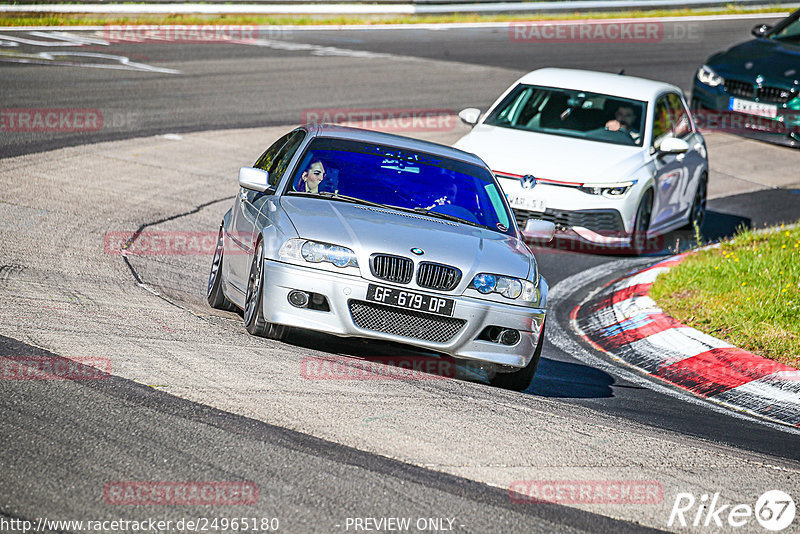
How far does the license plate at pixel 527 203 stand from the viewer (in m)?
11.4

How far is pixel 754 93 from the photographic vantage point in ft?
55.9

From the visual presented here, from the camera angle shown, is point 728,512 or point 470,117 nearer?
point 728,512

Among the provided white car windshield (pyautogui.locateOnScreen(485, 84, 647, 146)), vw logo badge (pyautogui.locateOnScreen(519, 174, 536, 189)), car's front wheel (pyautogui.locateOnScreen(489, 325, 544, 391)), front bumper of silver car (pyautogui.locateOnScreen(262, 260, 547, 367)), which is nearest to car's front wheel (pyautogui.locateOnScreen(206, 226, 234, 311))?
front bumper of silver car (pyautogui.locateOnScreen(262, 260, 547, 367))

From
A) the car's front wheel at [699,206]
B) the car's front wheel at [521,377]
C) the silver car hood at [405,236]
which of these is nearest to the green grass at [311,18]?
the car's front wheel at [699,206]

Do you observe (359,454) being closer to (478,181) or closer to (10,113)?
(478,181)

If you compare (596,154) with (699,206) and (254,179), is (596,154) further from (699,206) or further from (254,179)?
(254,179)

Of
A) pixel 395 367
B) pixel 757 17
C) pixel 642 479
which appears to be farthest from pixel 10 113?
pixel 757 17

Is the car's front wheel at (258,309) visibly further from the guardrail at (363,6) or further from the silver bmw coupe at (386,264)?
the guardrail at (363,6)

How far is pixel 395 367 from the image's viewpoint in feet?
23.5

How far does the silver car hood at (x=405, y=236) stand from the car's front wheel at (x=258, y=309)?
0.35 m

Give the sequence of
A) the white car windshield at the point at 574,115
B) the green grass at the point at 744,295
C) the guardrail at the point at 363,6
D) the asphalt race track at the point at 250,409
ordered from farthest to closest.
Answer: the guardrail at the point at 363,6
the white car windshield at the point at 574,115
the green grass at the point at 744,295
the asphalt race track at the point at 250,409

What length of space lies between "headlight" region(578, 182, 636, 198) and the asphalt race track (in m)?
0.74

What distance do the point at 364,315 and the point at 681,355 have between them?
10.1 feet

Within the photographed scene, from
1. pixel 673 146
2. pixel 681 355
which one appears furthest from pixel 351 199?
pixel 673 146
